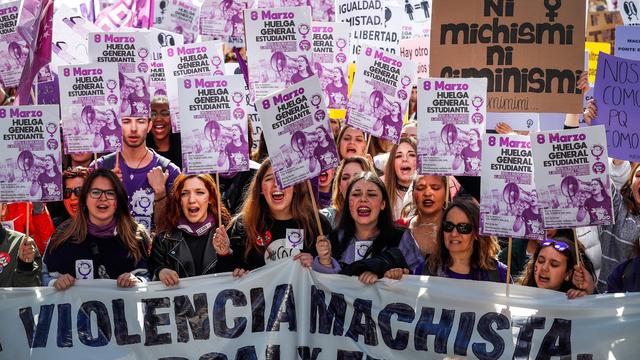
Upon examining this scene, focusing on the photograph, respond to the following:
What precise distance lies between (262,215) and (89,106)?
1.62 meters

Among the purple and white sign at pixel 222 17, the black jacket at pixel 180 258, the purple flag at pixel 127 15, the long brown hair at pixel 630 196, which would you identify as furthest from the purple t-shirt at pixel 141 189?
the long brown hair at pixel 630 196

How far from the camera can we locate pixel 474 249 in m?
6.61

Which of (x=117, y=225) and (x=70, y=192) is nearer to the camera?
(x=117, y=225)

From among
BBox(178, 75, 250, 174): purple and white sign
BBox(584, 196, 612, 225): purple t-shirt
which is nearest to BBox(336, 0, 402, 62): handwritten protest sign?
BBox(178, 75, 250, 174): purple and white sign

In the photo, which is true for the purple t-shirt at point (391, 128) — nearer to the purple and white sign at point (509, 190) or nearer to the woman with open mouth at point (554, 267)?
the purple and white sign at point (509, 190)

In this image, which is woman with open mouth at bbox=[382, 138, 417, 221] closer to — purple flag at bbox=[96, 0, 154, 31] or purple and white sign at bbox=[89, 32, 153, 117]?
purple and white sign at bbox=[89, 32, 153, 117]

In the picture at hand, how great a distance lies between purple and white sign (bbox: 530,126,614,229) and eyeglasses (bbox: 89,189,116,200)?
2786 millimetres

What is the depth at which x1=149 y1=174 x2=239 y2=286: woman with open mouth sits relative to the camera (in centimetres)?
669

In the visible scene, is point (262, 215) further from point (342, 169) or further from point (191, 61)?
point (191, 61)

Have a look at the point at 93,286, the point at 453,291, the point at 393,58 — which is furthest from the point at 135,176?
the point at 453,291

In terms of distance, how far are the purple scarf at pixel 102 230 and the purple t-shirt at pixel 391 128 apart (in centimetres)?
232

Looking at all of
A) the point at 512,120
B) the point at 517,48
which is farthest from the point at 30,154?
the point at 512,120

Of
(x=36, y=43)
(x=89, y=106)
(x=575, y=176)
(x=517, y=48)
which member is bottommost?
(x=575, y=176)

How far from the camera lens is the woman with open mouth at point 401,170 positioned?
7.96 meters
